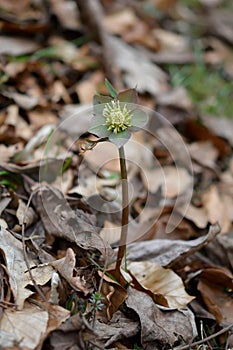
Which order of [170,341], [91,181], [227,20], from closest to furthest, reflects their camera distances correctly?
[170,341]
[91,181]
[227,20]

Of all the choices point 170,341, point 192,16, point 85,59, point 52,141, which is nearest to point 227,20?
point 192,16

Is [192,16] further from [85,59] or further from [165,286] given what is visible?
[165,286]

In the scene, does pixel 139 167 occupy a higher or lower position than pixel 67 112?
lower

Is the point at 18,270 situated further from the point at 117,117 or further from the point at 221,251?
the point at 221,251

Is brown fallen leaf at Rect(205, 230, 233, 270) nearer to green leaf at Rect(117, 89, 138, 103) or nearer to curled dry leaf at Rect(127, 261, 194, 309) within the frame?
curled dry leaf at Rect(127, 261, 194, 309)

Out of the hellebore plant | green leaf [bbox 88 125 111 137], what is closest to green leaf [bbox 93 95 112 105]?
the hellebore plant
